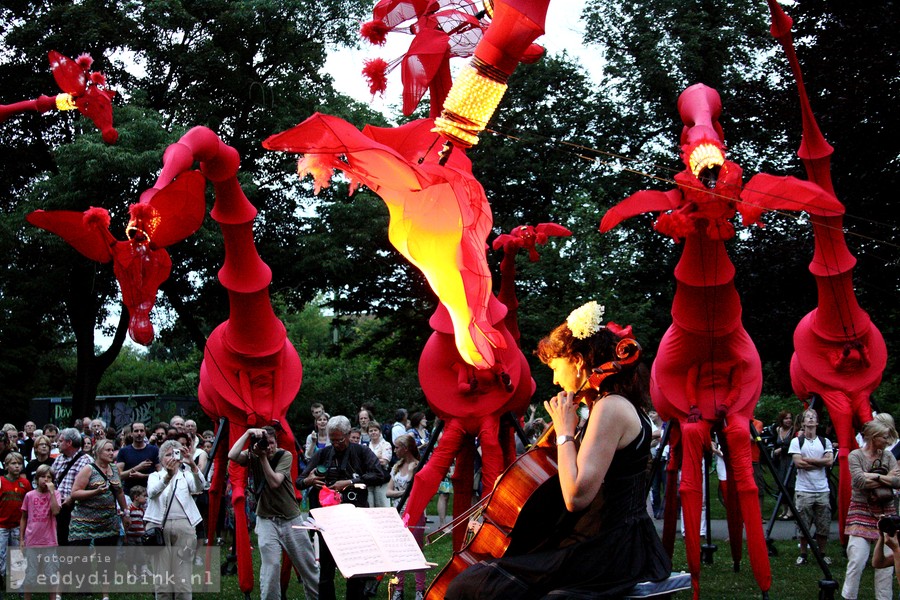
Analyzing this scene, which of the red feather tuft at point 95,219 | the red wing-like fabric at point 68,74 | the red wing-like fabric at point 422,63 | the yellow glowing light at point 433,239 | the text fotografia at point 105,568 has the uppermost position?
the red wing-like fabric at point 68,74

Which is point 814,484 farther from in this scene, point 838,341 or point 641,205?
point 641,205

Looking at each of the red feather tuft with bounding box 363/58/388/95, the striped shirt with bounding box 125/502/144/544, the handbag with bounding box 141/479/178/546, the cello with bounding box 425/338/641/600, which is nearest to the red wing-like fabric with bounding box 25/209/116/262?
the red feather tuft with bounding box 363/58/388/95

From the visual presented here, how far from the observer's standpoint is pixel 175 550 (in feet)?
32.8

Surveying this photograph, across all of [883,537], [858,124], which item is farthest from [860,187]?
[883,537]

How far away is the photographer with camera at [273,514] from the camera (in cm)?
864

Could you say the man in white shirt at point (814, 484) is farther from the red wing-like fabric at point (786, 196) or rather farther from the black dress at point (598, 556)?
the black dress at point (598, 556)

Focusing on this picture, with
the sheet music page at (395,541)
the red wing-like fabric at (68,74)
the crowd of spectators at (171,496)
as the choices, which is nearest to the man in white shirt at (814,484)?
the crowd of spectators at (171,496)

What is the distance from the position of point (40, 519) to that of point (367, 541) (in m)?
5.65

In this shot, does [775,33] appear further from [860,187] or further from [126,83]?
[126,83]

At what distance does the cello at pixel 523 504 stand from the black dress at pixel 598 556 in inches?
3.4

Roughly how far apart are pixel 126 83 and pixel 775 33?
17.5 meters

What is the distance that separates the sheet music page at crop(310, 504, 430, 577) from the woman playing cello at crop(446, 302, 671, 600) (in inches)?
52.2

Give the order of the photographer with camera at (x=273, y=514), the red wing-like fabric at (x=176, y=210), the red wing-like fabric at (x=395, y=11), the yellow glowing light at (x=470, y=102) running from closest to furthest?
the yellow glowing light at (x=470, y=102), the red wing-like fabric at (x=176, y=210), the red wing-like fabric at (x=395, y=11), the photographer with camera at (x=273, y=514)

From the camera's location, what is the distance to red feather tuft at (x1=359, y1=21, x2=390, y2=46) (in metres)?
7.25
